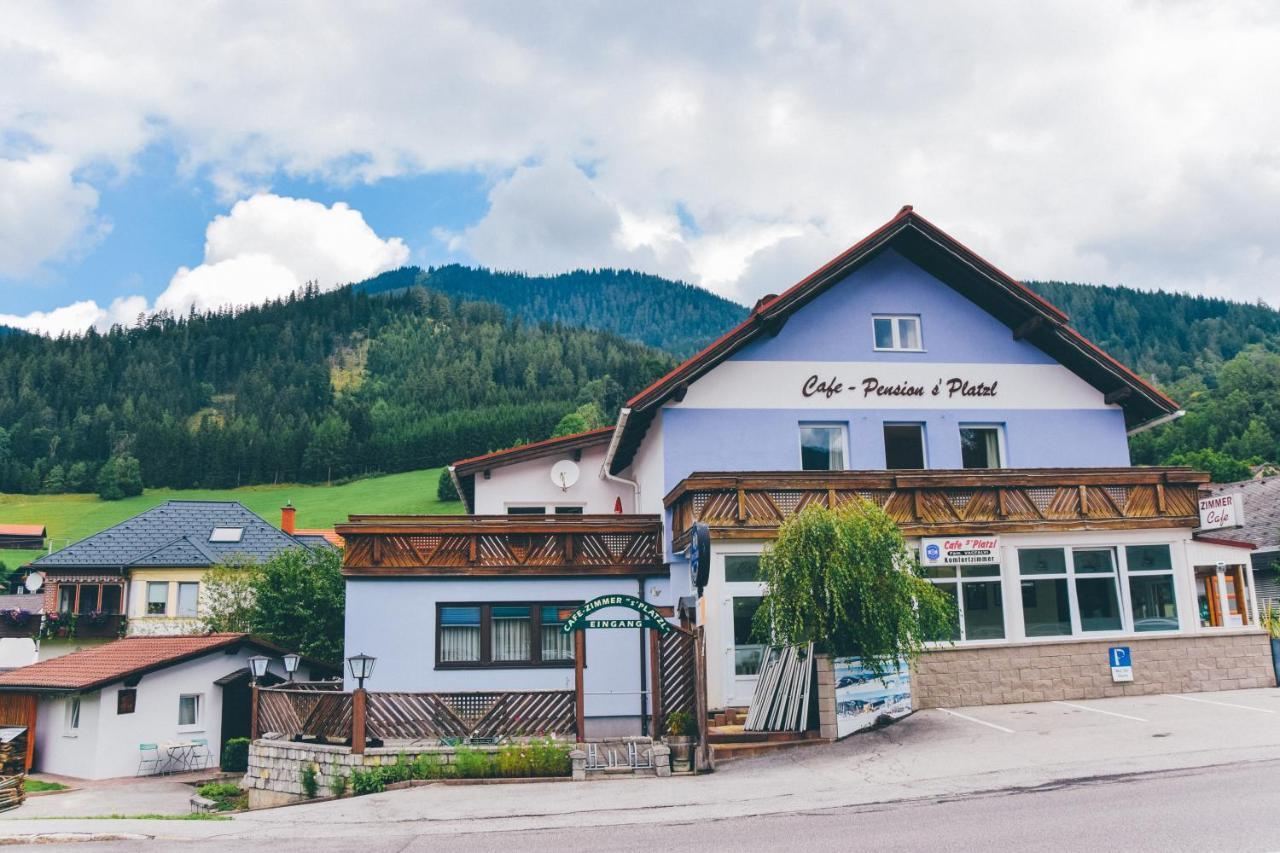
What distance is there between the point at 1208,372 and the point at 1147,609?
336 feet

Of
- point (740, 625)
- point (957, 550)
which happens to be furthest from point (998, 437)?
point (740, 625)

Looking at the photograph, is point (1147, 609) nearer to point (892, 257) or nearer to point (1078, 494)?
point (1078, 494)

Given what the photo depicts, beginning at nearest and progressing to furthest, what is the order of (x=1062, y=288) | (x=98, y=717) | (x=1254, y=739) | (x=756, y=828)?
(x=756, y=828) → (x=1254, y=739) → (x=98, y=717) → (x=1062, y=288)

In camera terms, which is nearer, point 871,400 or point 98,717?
point 871,400

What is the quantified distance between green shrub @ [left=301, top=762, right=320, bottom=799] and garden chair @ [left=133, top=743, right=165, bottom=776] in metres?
13.4

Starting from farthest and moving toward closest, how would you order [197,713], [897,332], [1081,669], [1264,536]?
[1264,536] → [197,713] → [897,332] → [1081,669]

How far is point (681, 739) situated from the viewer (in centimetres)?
1577

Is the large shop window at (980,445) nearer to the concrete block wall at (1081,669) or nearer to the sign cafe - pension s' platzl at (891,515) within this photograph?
the sign cafe - pension s' platzl at (891,515)

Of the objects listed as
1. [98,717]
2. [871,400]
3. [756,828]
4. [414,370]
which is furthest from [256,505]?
[756,828]

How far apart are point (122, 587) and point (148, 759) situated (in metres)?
24.8

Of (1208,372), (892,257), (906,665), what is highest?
(1208,372)

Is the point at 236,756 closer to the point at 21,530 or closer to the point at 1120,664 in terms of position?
the point at 1120,664

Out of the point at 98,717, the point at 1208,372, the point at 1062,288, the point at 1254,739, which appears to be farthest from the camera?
the point at 1062,288

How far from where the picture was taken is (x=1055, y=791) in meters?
11.6
